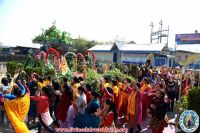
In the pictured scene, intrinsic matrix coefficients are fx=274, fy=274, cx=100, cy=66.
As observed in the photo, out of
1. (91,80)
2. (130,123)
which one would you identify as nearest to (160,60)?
(91,80)

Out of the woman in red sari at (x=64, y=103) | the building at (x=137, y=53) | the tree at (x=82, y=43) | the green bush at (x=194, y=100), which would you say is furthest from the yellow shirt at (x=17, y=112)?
the tree at (x=82, y=43)

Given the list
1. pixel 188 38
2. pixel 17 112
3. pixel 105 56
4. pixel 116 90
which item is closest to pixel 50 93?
pixel 17 112

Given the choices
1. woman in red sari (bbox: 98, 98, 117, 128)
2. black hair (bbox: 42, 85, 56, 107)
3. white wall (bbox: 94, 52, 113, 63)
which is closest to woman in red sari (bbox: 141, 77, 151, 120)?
black hair (bbox: 42, 85, 56, 107)

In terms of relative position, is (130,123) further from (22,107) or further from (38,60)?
(38,60)

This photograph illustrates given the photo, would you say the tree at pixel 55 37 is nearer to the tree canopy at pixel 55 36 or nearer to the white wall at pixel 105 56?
the tree canopy at pixel 55 36

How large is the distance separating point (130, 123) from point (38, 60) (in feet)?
36.0

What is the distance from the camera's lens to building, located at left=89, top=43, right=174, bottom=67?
29.6 metres

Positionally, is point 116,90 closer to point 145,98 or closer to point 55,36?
point 145,98

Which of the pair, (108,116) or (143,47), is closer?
(108,116)

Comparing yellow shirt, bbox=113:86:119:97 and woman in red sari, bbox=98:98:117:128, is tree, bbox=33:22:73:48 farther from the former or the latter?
woman in red sari, bbox=98:98:117:128

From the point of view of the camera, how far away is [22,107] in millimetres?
6059

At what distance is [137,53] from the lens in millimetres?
33438

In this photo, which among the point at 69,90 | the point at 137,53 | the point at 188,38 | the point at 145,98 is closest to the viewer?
the point at 69,90

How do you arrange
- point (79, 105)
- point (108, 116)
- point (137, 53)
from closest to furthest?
point (108, 116) → point (79, 105) → point (137, 53)
